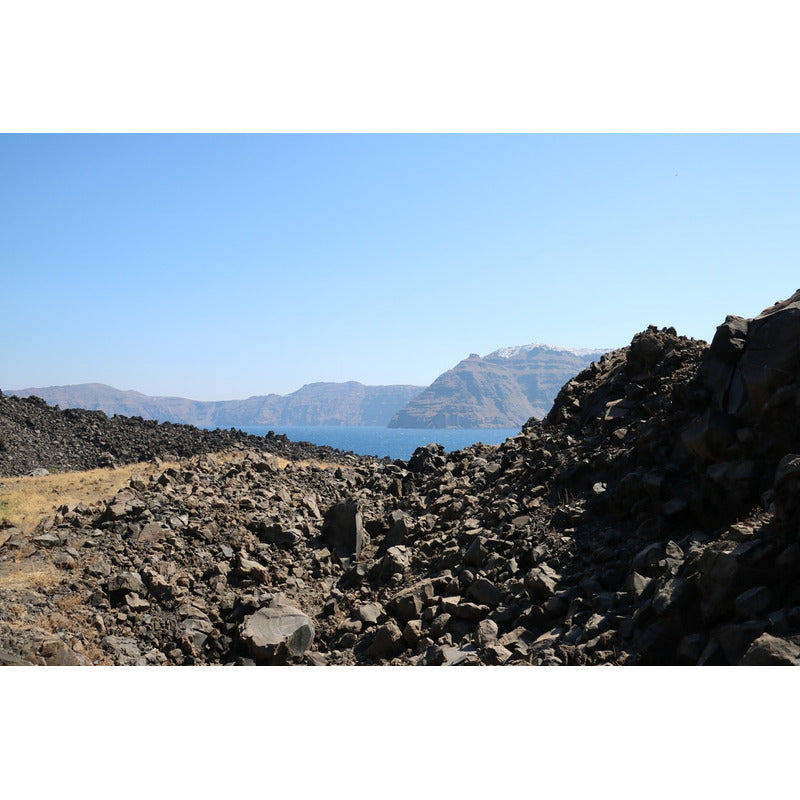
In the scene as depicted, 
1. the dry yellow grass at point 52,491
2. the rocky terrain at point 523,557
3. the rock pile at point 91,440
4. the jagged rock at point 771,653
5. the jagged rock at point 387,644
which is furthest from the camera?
the rock pile at point 91,440

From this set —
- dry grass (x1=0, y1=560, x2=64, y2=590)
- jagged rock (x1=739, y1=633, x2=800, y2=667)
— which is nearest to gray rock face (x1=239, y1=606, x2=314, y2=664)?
dry grass (x1=0, y1=560, x2=64, y2=590)

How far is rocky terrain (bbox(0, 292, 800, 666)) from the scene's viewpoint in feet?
25.7

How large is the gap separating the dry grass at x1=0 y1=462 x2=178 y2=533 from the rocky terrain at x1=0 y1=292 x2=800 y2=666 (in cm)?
297

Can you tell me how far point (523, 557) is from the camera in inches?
471

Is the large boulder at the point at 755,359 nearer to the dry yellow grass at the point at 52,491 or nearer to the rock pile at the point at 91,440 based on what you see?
the dry yellow grass at the point at 52,491

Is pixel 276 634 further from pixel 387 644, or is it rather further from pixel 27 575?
pixel 27 575

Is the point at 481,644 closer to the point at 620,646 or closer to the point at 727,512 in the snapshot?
the point at 620,646

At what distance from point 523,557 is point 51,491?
20951 millimetres

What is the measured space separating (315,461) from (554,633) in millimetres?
25638

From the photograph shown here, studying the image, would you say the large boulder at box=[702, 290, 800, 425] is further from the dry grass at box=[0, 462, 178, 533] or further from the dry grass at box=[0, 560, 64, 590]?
the dry grass at box=[0, 462, 178, 533]

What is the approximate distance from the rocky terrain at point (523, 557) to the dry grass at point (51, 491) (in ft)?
9.74

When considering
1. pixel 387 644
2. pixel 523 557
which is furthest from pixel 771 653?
pixel 387 644

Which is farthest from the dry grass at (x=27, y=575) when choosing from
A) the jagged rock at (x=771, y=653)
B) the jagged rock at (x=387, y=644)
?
the jagged rock at (x=771, y=653)

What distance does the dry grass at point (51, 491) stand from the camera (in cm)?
2070
